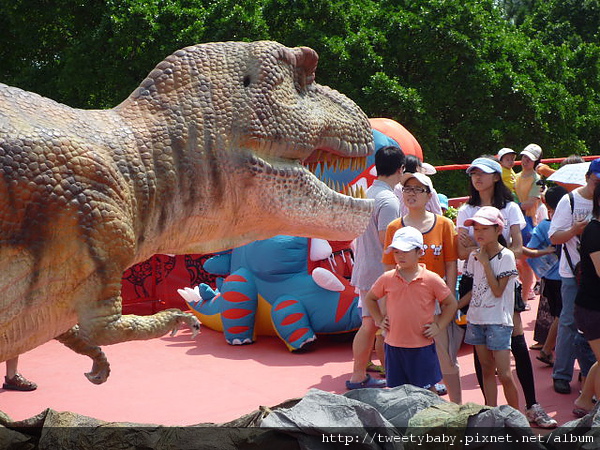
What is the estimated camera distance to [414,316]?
4.51 meters

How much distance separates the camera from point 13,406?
529 centimetres

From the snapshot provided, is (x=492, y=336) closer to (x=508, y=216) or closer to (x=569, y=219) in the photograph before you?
(x=508, y=216)

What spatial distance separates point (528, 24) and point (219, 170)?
67.9 ft

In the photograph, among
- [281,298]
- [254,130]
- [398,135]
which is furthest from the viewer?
[398,135]

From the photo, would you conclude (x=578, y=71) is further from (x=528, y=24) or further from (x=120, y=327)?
(x=120, y=327)

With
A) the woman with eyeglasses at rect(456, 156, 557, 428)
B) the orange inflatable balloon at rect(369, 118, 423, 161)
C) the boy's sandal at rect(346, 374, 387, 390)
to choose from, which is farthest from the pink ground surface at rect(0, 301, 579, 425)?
the orange inflatable balloon at rect(369, 118, 423, 161)

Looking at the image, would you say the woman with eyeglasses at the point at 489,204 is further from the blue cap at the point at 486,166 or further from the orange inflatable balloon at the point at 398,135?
the orange inflatable balloon at the point at 398,135

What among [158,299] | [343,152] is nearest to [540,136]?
[158,299]

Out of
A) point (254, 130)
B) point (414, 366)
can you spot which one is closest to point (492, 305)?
point (414, 366)

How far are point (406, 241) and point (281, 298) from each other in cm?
Answer: 260

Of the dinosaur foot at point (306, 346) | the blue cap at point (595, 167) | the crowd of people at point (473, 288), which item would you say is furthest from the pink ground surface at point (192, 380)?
the blue cap at point (595, 167)

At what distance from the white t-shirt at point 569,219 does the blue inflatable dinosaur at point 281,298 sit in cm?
211

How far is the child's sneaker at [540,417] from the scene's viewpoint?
4.55 metres

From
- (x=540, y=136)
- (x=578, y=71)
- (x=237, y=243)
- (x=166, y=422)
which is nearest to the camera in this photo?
(x=237, y=243)
